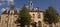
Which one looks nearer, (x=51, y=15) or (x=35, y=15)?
(x=51, y=15)

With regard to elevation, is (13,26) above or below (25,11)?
below

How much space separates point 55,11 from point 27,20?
10460mm

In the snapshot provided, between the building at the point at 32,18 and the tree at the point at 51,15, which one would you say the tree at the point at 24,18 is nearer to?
the tree at the point at 51,15

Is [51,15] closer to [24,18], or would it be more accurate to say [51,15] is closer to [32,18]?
[24,18]

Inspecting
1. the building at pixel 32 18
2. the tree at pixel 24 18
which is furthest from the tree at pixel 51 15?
the building at pixel 32 18

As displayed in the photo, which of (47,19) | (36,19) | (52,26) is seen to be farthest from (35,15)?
(47,19)

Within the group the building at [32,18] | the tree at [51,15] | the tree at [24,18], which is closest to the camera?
the tree at [24,18]

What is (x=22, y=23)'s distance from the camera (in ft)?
181

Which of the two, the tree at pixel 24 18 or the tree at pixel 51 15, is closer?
the tree at pixel 24 18

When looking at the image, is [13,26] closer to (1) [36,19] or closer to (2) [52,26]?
(1) [36,19]

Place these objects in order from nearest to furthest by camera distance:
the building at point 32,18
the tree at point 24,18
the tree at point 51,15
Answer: the tree at point 24,18
the tree at point 51,15
the building at point 32,18

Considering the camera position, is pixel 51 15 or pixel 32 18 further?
pixel 32 18

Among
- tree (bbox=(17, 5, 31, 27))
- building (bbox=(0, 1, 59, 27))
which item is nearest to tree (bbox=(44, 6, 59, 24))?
tree (bbox=(17, 5, 31, 27))

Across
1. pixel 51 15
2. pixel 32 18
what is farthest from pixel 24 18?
pixel 32 18
